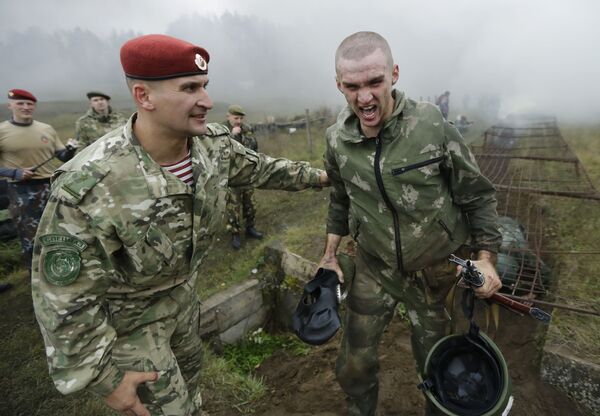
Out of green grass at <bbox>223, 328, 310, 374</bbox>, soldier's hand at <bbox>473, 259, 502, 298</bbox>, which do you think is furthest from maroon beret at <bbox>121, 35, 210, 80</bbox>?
green grass at <bbox>223, 328, 310, 374</bbox>

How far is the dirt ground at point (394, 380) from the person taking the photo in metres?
2.62

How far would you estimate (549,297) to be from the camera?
328cm

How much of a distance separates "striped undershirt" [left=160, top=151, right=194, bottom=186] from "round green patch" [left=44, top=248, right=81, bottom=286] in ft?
1.94

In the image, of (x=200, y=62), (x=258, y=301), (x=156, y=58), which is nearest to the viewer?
(x=156, y=58)

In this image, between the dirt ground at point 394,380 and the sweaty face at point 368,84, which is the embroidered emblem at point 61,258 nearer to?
the sweaty face at point 368,84

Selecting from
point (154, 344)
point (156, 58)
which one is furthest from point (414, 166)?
point (154, 344)

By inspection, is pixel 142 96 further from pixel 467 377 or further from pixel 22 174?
pixel 22 174

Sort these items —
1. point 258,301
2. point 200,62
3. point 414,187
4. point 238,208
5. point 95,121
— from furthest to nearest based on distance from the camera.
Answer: point 95,121, point 238,208, point 258,301, point 414,187, point 200,62

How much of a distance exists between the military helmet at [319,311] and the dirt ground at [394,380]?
44.2 inches

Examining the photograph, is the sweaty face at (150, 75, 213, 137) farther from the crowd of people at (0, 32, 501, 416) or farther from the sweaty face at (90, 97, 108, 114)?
the sweaty face at (90, 97, 108, 114)

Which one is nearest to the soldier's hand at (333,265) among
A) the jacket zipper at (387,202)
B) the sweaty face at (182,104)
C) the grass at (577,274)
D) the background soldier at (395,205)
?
the background soldier at (395,205)

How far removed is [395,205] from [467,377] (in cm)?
93

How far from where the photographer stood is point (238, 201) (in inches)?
232

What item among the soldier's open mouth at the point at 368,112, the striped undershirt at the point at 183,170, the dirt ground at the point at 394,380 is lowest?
the dirt ground at the point at 394,380
